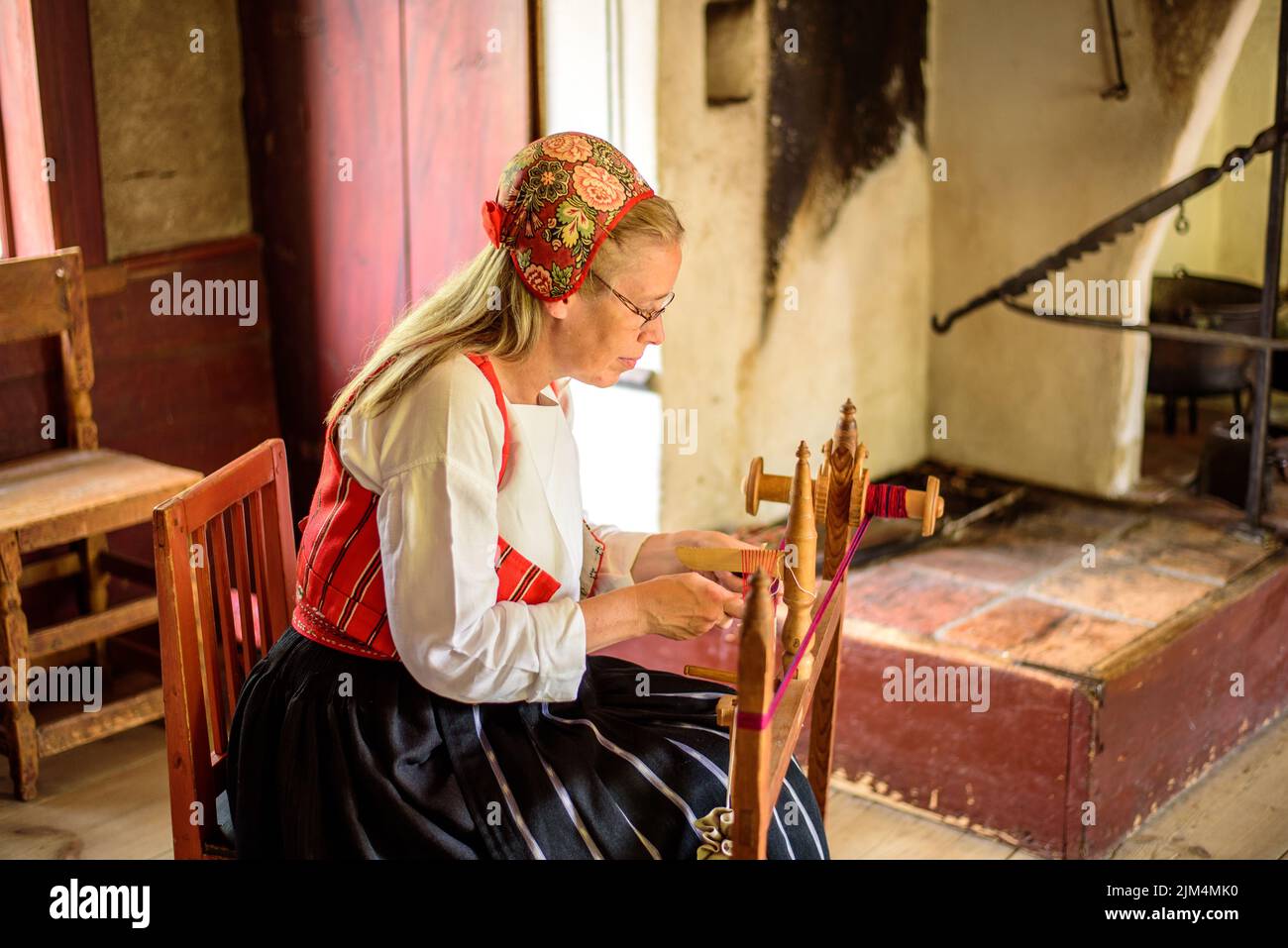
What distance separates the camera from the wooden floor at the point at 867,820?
2.89m

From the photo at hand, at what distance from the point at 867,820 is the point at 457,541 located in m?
1.62

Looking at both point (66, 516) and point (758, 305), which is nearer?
point (66, 516)

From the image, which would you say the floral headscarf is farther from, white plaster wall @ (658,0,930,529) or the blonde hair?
white plaster wall @ (658,0,930,529)

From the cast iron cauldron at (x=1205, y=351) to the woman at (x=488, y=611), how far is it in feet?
8.13

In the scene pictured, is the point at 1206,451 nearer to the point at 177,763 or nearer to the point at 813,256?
the point at 813,256

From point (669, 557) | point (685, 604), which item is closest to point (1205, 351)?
point (669, 557)

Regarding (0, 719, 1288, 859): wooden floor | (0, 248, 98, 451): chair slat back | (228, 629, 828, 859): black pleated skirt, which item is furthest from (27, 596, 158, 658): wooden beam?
(228, 629, 828, 859): black pleated skirt

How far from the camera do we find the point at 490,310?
75.4 inches

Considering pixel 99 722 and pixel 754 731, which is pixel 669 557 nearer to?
pixel 754 731

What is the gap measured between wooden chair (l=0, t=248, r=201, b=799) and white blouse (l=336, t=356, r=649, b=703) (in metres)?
1.38

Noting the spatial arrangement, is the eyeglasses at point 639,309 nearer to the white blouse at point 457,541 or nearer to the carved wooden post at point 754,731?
the white blouse at point 457,541

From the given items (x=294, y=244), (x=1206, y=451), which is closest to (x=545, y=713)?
(x=294, y=244)

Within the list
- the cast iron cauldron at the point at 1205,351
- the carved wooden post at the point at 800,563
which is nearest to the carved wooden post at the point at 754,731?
the carved wooden post at the point at 800,563

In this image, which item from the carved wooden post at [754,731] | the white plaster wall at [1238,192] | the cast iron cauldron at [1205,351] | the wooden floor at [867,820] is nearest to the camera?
the carved wooden post at [754,731]
